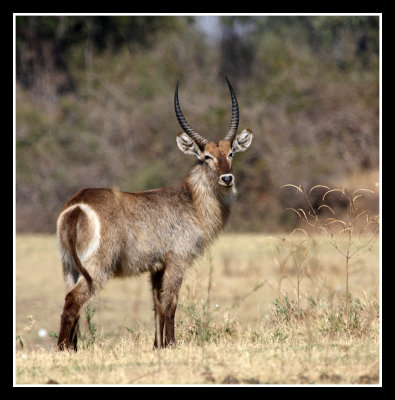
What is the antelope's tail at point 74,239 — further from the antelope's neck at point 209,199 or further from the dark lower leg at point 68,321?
the antelope's neck at point 209,199

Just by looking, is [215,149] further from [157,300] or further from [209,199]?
[157,300]

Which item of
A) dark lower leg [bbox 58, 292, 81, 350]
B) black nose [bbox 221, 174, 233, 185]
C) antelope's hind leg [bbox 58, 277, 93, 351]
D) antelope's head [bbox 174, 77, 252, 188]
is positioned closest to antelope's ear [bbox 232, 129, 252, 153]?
antelope's head [bbox 174, 77, 252, 188]

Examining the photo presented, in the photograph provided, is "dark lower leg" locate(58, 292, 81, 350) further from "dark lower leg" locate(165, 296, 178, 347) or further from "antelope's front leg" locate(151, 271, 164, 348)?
"dark lower leg" locate(165, 296, 178, 347)

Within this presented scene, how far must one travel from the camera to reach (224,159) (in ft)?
24.9

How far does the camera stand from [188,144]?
789 cm

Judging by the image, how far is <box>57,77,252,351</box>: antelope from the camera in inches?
262

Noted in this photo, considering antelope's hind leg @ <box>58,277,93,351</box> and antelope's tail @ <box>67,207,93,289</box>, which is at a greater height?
antelope's tail @ <box>67,207,93,289</box>

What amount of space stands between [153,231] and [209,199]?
82 centimetres

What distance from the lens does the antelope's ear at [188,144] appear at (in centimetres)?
781

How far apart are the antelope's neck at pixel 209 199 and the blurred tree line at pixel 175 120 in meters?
11.8

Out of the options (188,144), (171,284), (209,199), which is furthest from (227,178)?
(171,284)

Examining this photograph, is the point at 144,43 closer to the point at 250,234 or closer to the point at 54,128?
the point at 54,128

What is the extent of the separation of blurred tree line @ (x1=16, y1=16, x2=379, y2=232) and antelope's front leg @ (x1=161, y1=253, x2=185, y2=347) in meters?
12.5

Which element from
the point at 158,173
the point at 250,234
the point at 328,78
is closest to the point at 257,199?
the point at 250,234
